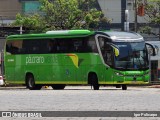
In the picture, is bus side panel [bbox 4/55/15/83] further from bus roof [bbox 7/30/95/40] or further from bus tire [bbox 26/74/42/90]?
bus roof [bbox 7/30/95/40]

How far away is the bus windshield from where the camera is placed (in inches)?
1379

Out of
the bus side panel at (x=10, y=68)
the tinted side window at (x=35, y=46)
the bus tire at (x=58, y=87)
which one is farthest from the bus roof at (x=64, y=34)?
the bus tire at (x=58, y=87)

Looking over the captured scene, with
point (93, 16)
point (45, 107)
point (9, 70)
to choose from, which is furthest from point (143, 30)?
point (45, 107)

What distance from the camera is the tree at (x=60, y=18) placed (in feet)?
212

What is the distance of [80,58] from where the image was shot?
35969 mm

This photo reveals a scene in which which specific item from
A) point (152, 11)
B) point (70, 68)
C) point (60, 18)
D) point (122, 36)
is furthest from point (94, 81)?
point (152, 11)

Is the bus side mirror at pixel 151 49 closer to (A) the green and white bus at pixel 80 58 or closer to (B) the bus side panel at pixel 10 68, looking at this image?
(A) the green and white bus at pixel 80 58

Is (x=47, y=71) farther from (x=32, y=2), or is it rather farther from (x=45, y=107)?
(x=32, y=2)

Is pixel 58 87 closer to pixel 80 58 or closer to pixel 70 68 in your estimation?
pixel 70 68

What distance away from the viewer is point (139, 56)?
35.7 meters

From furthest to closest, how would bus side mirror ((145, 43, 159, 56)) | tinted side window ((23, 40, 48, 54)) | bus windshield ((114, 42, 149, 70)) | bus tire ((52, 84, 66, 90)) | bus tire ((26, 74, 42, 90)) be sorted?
bus tire ((52, 84, 66, 90)), bus tire ((26, 74, 42, 90)), bus side mirror ((145, 43, 159, 56)), tinted side window ((23, 40, 48, 54)), bus windshield ((114, 42, 149, 70))

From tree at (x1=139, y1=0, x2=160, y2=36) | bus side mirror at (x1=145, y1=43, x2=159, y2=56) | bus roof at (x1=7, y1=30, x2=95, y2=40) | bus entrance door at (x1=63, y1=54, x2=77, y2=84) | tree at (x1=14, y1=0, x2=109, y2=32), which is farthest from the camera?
tree at (x1=139, y1=0, x2=160, y2=36)

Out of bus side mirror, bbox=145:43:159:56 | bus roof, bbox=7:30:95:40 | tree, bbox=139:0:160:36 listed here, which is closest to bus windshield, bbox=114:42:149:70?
bus side mirror, bbox=145:43:159:56

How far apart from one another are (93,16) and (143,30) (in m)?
6.29
